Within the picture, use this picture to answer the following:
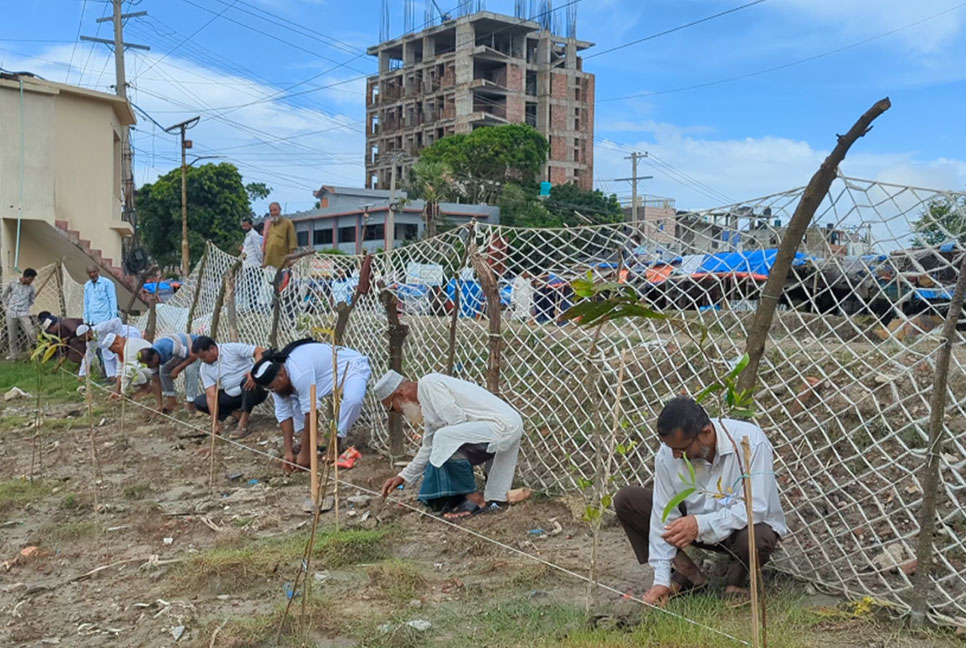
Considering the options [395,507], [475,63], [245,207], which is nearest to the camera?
[395,507]

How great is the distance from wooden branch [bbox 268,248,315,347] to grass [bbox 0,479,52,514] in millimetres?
2702

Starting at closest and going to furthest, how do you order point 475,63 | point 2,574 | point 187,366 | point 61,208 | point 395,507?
point 2,574 → point 395,507 → point 187,366 → point 61,208 → point 475,63

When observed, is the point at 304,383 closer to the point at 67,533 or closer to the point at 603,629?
the point at 67,533

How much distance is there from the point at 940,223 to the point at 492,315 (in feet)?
9.05

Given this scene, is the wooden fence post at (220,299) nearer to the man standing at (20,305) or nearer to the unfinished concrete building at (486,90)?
the man standing at (20,305)

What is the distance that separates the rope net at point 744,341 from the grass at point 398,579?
3.41 feet

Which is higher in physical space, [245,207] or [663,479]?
[245,207]

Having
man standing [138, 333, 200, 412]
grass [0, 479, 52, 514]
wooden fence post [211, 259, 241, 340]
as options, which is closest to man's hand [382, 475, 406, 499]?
grass [0, 479, 52, 514]

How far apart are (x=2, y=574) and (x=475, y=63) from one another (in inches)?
2214

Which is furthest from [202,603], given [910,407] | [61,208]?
[61,208]

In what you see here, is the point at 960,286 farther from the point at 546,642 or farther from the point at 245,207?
the point at 245,207

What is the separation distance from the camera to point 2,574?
4625 millimetres

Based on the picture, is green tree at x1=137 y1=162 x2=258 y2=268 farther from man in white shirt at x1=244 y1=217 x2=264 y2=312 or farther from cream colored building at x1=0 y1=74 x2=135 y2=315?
man in white shirt at x1=244 y1=217 x2=264 y2=312

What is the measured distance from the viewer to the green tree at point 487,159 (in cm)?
4472
